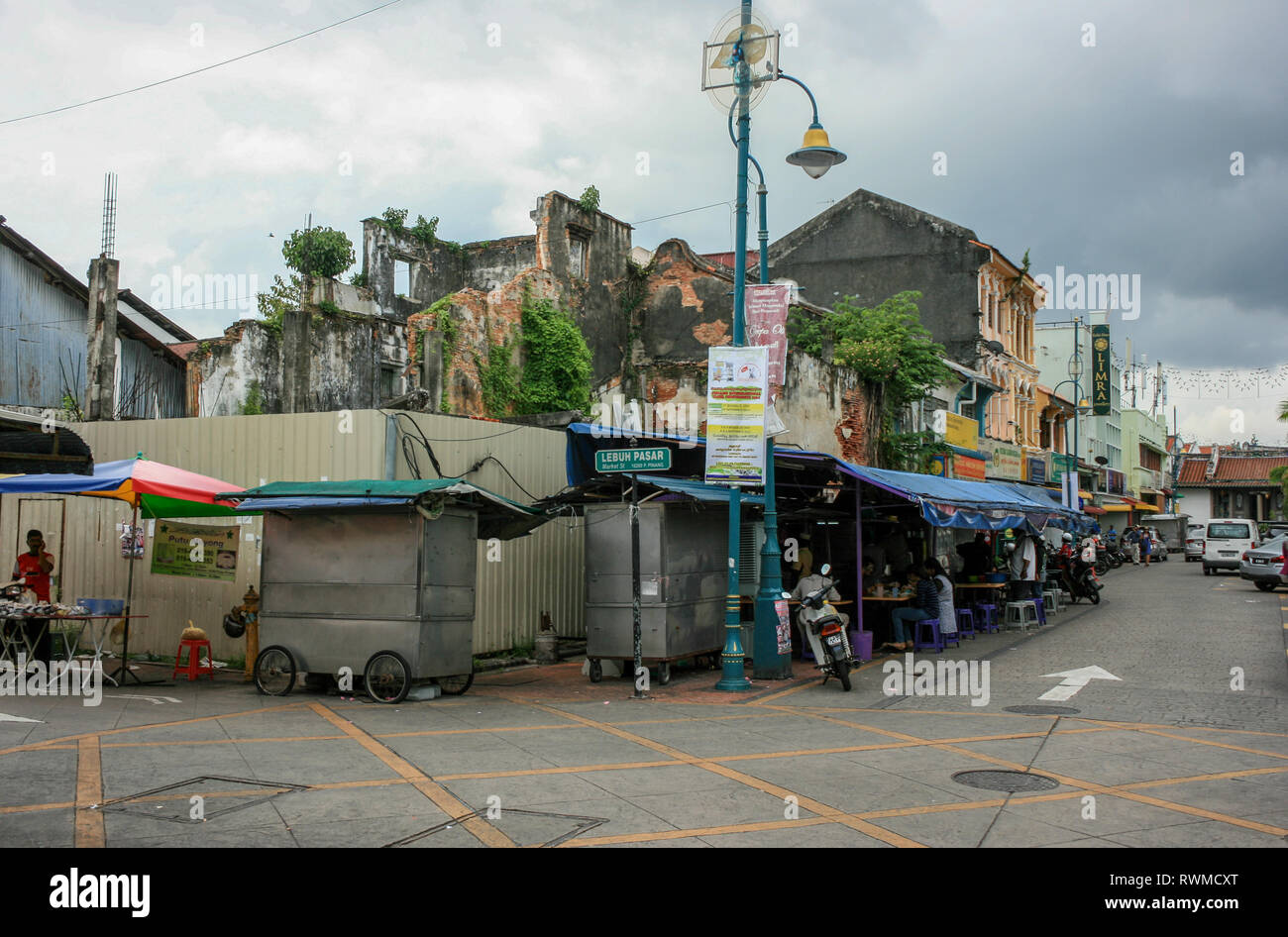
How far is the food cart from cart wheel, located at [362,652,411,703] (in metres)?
0.01

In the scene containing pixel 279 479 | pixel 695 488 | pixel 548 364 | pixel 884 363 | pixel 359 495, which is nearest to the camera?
pixel 359 495

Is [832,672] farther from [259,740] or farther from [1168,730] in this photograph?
[259,740]

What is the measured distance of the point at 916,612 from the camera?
54.9 ft

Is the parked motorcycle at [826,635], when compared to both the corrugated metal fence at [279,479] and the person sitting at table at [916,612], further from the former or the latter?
the corrugated metal fence at [279,479]

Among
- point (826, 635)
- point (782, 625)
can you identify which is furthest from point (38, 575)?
point (826, 635)

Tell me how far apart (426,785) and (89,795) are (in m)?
2.15

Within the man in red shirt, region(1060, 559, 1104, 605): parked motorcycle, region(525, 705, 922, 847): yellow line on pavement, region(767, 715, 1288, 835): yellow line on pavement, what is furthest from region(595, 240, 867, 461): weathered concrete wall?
region(767, 715, 1288, 835): yellow line on pavement

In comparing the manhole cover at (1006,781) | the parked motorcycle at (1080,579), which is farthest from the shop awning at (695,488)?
the parked motorcycle at (1080,579)

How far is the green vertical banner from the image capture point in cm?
5356

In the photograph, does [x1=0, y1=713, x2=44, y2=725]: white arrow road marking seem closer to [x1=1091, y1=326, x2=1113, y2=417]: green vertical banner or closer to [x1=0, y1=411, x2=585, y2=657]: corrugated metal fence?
[x1=0, y1=411, x2=585, y2=657]: corrugated metal fence

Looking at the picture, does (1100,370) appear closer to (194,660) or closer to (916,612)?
(916,612)

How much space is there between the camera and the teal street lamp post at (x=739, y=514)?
41.1 feet

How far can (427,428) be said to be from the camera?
1400cm
